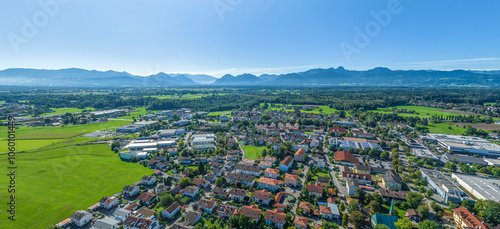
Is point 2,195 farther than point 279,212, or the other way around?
point 2,195

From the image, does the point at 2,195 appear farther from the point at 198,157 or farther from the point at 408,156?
the point at 408,156

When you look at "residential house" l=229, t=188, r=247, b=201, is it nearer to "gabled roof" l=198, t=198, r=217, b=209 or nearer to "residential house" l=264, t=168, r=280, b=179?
"gabled roof" l=198, t=198, r=217, b=209

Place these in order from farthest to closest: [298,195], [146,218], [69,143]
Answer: [69,143]
[298,195]
[146,218]

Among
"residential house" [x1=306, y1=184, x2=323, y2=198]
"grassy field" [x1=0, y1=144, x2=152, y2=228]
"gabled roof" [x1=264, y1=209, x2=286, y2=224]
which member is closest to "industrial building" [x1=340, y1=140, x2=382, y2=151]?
"residential house" [x1=306, y1=184, x2=323, y2=198]

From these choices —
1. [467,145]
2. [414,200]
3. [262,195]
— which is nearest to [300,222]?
[262,195]

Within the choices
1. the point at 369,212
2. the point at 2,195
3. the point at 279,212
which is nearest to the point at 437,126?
the point at 369,212

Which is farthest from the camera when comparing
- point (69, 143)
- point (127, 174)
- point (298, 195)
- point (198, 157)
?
point (69, 143)

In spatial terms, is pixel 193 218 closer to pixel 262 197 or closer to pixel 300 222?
pixel 262 197
